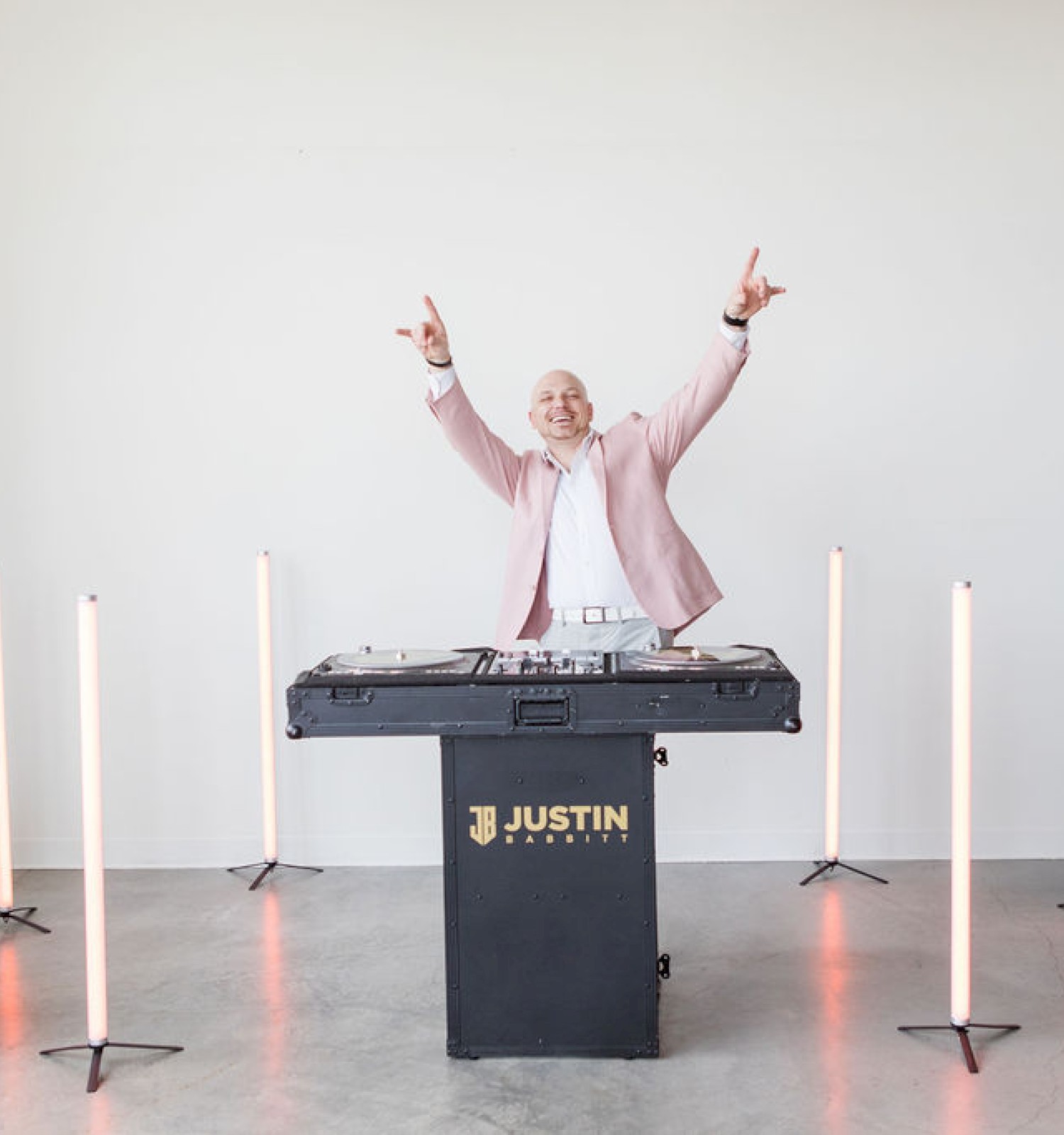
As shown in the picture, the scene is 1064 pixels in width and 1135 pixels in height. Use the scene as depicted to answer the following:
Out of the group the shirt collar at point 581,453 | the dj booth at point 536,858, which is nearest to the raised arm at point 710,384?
the shirt collar at point 581,453

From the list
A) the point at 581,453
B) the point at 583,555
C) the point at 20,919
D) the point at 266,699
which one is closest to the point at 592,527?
the point at 583,555

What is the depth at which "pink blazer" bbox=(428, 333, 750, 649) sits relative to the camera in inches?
151

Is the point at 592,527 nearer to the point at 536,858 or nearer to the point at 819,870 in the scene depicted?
the point at 536,858

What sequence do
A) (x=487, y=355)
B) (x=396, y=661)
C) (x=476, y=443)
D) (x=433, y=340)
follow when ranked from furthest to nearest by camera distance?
1. (x=487, y=355)
2. (x=476, y=443)
3. (x=433, y=340)
4. (x=396, y=661)

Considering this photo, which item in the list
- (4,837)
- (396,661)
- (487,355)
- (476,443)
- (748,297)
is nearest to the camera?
(396,661)

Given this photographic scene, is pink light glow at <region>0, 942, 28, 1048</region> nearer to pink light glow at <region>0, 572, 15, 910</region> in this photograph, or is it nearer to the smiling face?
pink light glow at <region>0, 572, 15, 910</region>

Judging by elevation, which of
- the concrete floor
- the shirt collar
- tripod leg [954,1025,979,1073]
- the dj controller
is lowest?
the concrete floor

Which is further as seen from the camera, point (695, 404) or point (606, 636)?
point (606, 636)

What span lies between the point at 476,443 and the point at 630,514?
516 mm

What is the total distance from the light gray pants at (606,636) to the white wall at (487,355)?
1144mm

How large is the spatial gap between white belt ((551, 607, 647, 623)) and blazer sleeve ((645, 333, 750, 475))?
46 cm

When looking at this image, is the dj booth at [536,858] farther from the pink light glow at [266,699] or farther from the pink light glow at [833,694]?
the pink light glow at [266,699]

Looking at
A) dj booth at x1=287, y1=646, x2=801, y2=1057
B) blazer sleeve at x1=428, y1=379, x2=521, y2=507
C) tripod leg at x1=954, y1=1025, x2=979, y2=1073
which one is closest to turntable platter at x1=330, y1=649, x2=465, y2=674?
dj booth at x1=287, y1=646, x2=801, y2=1057

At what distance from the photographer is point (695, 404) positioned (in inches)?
149
